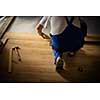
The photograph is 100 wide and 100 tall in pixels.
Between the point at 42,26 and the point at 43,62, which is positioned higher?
the point at 42,26

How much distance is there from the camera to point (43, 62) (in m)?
1.87

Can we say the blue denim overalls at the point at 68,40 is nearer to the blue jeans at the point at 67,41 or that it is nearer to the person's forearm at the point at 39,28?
the blue jeans at the point at 67,41

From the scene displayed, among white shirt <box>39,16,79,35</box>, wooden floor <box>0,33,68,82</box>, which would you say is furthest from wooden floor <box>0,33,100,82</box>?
white shirt <box>39,16,79,35</box>

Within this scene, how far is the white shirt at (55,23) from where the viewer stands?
1867 millimetres

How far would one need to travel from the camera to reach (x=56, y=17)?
6.13 ft

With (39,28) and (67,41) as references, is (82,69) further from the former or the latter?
(39,28)

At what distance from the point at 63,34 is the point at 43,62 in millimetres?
283

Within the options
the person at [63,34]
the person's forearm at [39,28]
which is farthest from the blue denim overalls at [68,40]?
the person's forearm at [39,28]

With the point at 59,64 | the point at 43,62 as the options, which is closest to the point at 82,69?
the point at 59,64

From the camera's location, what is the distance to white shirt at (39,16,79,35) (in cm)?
187

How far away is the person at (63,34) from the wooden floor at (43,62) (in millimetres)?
46

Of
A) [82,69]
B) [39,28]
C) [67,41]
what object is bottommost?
[82,69]

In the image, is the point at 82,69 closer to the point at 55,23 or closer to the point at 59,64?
the point at 59,64
